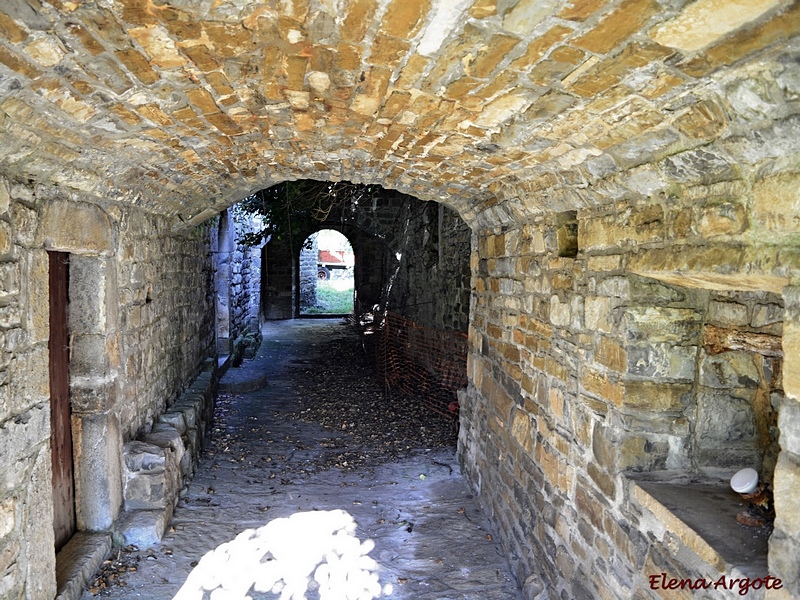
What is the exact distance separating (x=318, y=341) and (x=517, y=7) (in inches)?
A: 452

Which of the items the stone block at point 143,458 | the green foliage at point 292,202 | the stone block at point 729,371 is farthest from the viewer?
the green foliage at point 292,202

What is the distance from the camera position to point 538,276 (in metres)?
3.28

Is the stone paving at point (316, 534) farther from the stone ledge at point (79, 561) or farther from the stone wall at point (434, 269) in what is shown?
the stone wall at point (434, 269)

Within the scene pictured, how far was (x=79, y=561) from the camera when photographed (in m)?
3.10

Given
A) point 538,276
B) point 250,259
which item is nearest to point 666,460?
point 538,276

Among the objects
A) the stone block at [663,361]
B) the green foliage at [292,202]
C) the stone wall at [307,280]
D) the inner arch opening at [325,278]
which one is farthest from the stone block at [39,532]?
the stone wall at [307,280]

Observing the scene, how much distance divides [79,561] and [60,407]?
87 cm

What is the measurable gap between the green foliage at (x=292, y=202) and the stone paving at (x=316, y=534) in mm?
3498

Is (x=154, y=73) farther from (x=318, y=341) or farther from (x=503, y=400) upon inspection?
(x=318, y=341)

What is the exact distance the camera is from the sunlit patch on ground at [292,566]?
3.23m

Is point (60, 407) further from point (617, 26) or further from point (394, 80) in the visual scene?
point (617, 26)

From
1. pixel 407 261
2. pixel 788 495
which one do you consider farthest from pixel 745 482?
pixel 407 261

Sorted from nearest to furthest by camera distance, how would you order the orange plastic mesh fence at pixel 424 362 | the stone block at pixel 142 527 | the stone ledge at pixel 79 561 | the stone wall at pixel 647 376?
the stone wall at pixel 647 376
the stone ledge at pixel 79 561
the stone block at pixel 142 527
the orange plastic mesh fence at pixel 424 362

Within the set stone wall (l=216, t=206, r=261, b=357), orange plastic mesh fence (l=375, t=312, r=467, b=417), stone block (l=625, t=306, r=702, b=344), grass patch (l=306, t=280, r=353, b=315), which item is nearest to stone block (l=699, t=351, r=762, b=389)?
stone block (l=625, t=306, r=702, b=344)
